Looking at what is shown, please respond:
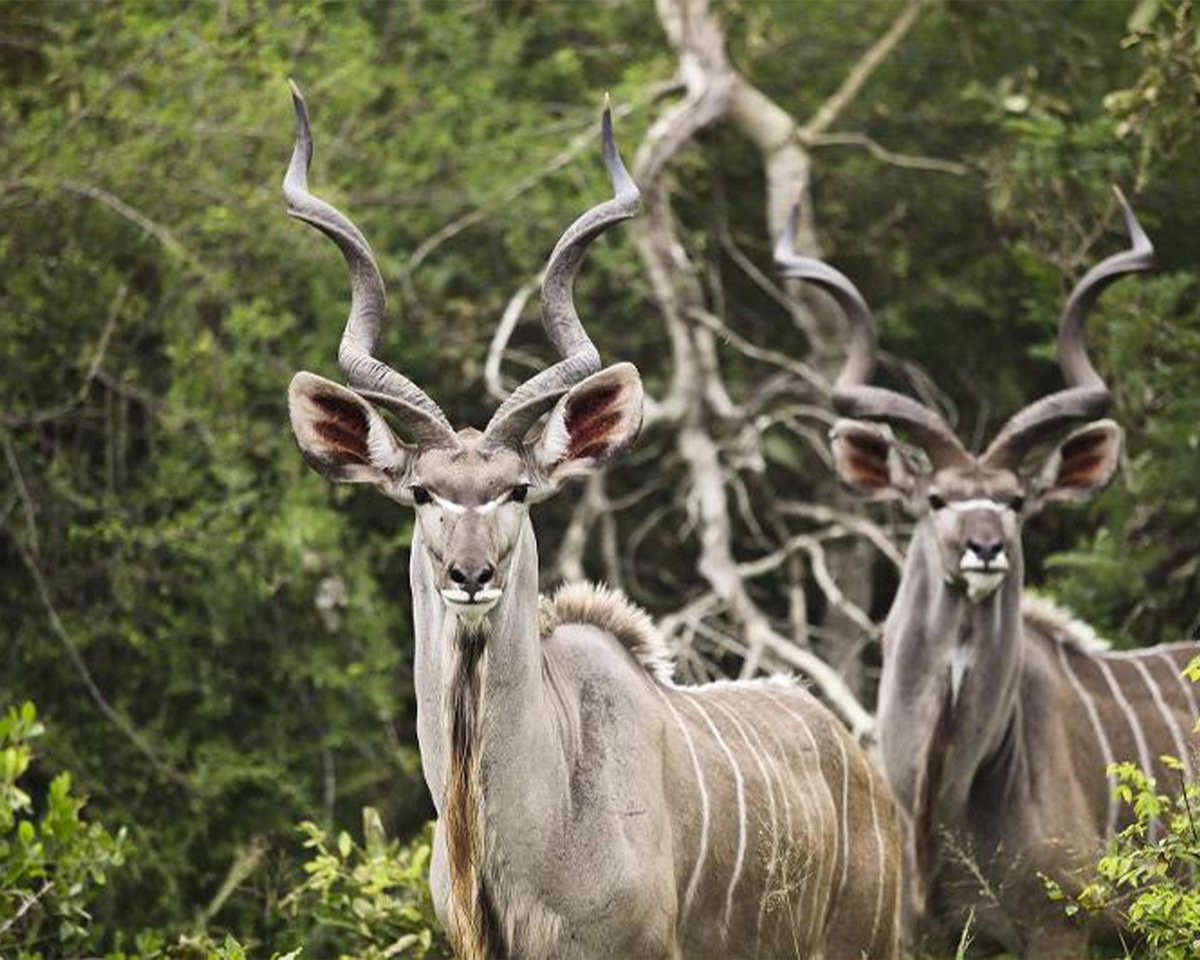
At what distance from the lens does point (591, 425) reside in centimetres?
387

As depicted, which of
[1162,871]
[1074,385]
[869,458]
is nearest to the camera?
[1162,871]

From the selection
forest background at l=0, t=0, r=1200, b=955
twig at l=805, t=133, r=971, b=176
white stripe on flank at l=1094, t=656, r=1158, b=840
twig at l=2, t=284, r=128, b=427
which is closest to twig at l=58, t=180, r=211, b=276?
forest background at l=0, t=0, r=1200, b=955

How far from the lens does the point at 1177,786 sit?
16.9ft

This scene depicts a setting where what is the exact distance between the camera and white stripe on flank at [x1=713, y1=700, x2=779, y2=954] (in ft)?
13.1

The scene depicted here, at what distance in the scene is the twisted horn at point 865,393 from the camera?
5.36 m

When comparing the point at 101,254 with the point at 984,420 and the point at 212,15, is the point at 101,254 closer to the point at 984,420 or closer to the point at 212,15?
the point at 212,15

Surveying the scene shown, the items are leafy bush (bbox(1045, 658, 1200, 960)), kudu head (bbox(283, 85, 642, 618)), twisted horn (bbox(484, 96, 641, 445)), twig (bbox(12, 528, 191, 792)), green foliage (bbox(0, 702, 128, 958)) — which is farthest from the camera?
twig (bbox(12, 528, 191, 792))

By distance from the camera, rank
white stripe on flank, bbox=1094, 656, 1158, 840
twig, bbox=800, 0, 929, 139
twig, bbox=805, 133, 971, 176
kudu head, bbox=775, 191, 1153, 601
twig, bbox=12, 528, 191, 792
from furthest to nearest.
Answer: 1. twig, bbox=800, 0, 929, 139
2. twig, bbox=805, 133, 971, 176
3. twig, bbox=12, 528, 191, 792
4. white stripe on flank, bbox=1094, 656, 1158, 840
5. kudu head, bbox=775, 191, 1153, 601

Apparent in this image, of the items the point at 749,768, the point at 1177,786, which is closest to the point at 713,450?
the point at 1177,786

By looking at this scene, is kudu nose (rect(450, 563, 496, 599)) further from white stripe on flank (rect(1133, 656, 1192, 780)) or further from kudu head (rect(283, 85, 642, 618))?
white stripe on flank (rect(1133, 656, 1192, 780))

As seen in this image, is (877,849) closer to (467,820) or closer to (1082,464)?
(467,820)

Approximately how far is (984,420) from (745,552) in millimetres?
1156

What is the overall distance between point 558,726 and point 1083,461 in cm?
225

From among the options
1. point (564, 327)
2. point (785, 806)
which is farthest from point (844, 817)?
point (564, 327)
